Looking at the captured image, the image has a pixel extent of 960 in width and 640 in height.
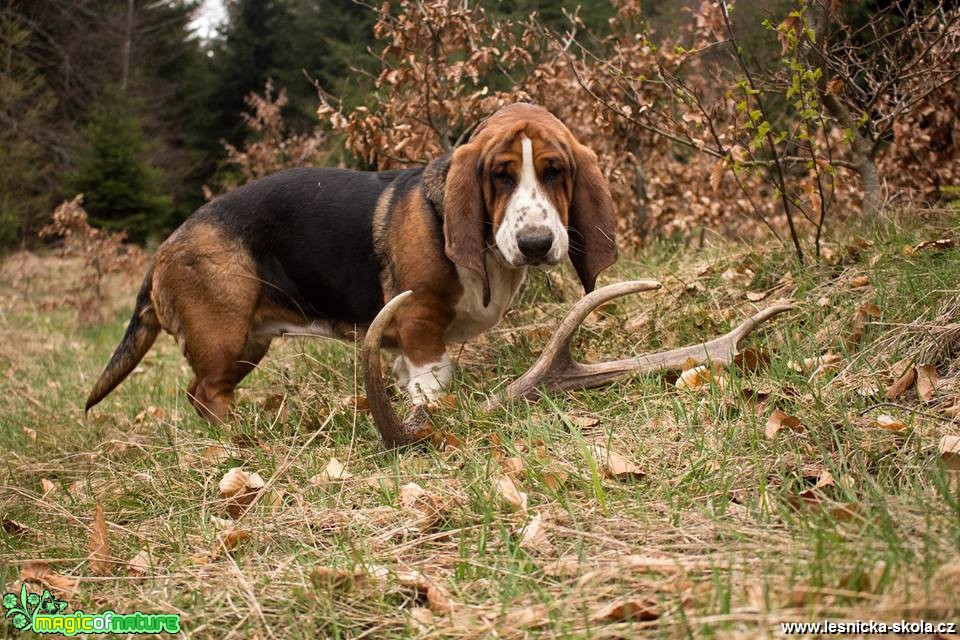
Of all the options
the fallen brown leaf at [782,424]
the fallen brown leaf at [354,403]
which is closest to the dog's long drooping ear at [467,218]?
the fallen brown leaf at [354,403]

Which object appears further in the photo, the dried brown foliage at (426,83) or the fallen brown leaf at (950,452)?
the dried brown foliage at (426,83)

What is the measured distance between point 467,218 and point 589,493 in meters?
1.49

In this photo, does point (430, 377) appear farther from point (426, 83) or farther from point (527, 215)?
point (426, 83)

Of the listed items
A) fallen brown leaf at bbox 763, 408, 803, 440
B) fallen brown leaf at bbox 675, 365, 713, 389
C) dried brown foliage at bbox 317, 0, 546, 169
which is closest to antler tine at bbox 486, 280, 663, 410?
fallen brown leaf at bbox 675, 365, 713, 389

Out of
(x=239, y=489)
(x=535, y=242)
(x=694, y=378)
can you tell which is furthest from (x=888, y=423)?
(x=239, y=489)

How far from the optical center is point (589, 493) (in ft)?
8.75

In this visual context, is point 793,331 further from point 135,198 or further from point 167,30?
point 167,30

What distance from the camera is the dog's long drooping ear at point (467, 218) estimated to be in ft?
12.2

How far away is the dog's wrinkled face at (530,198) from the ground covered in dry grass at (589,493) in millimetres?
665

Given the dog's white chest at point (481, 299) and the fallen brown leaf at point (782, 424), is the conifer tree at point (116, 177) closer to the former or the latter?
the dog's white chest at point (481, 299)

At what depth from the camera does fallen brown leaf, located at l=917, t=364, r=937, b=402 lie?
2.98 meters

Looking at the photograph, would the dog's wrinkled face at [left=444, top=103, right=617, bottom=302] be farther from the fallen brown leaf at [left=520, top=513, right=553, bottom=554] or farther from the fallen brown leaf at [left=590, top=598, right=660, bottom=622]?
the fallen brown leaf at [left=590, top=598, right=660, bottom=622]

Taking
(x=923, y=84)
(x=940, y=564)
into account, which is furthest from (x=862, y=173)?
(x=940, y=564)

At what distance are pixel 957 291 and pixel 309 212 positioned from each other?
300 centimetres
